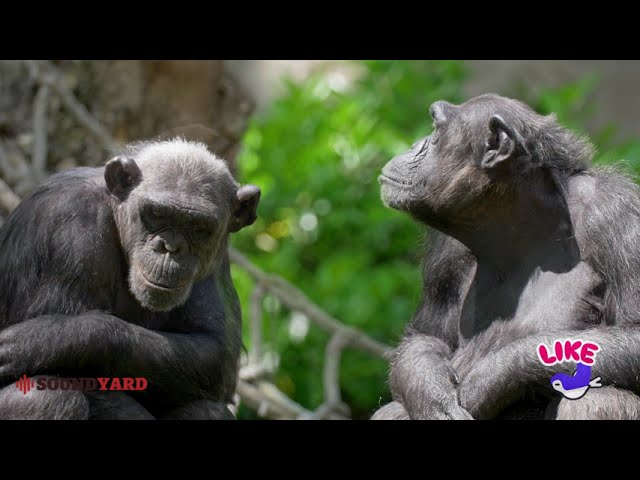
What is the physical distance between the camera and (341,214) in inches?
501

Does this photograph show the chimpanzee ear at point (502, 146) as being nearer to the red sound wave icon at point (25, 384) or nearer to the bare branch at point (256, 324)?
the red sound wave icon at point (25, 384)

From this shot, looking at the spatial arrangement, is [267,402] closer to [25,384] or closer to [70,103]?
[70,103]

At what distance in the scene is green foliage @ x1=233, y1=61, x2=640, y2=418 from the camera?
1234 centimetres

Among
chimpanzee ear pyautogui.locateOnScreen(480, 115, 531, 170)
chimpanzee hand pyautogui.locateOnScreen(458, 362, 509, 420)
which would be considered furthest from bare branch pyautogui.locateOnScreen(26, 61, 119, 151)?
chimpanzee hand pyautogui.locateOnScreen(458, 362, 509, 420)

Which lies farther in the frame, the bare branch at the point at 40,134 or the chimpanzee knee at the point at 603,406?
the bare branch at the point at 40,134

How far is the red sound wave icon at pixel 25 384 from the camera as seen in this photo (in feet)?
16.6

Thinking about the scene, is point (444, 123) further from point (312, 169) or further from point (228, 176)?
point (312, 169)

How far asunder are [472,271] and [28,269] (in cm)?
253

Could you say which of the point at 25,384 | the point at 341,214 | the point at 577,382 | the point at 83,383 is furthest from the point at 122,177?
the point at 341,214

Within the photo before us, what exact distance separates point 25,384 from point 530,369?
254 centimetres

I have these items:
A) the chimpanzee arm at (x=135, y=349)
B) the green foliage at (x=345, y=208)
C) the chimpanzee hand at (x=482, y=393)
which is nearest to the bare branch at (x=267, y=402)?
the chimpanzee arm at (x=135, y=349)

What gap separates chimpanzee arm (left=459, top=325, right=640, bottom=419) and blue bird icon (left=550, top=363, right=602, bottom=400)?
0.03 m

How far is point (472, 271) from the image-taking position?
606 cm

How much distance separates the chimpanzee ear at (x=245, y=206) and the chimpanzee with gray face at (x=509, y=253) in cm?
75
